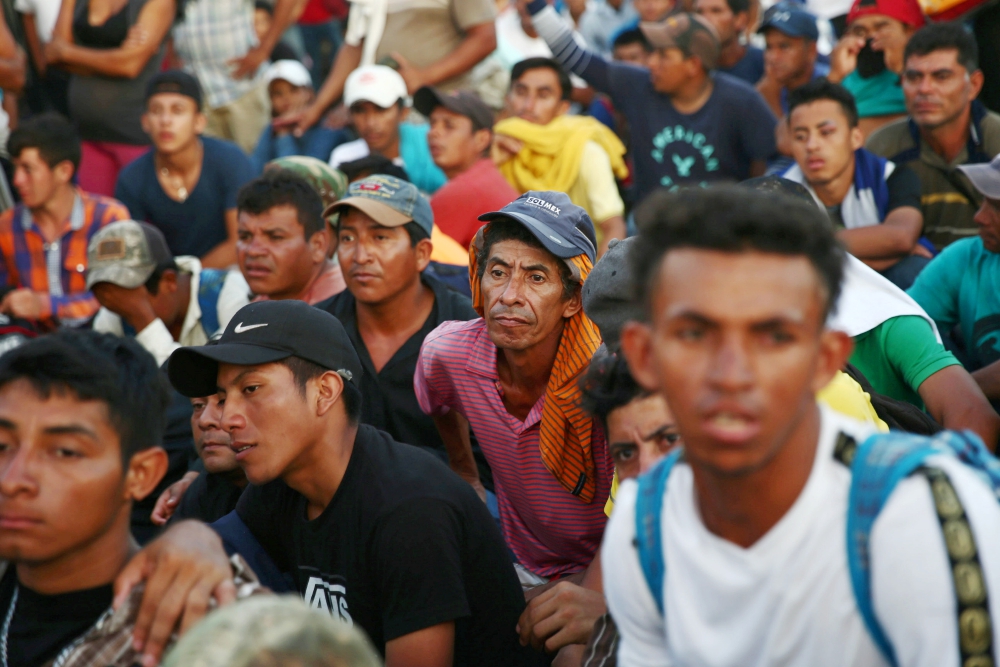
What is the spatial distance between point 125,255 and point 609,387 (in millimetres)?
3151

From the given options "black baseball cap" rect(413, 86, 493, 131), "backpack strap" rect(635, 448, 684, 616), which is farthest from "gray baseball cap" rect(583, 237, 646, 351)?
"black baseball cap" rect(413, 86, 493, 131)

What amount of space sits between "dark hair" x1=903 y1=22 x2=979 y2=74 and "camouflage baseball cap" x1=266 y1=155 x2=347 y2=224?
9.61 feet

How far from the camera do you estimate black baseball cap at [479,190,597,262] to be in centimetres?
320

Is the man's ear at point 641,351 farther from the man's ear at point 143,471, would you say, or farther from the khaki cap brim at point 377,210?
the khaki cap brim at point 377,210

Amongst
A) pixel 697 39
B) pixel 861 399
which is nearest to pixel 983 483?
pixel 861 399

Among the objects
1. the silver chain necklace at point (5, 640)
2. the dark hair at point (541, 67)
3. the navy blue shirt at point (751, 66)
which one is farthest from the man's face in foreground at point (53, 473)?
the navy blue shirt at point (751, 66)

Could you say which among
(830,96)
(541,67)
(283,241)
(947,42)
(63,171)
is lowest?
(283,241)

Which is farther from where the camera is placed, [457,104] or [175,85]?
[175,85]

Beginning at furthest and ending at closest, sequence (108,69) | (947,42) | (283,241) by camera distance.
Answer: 1. (108,69)
2. (947,42)
3. (283,241)

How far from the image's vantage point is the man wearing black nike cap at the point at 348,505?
2418 mm

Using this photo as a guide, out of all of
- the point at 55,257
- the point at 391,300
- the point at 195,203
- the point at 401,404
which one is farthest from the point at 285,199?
the point at 55,257

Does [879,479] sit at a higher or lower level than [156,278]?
higher

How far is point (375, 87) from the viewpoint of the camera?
21.1 feet

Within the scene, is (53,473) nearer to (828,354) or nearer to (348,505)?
(348,505)
